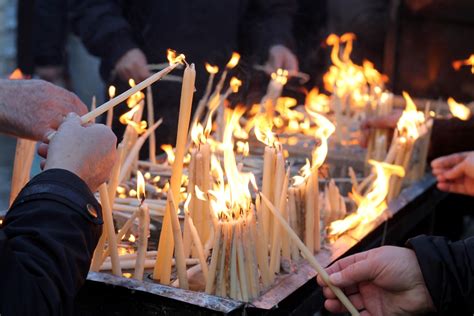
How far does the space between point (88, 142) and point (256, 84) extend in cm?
323

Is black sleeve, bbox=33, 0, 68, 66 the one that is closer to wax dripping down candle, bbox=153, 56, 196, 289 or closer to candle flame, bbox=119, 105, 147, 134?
candle flame, bbox=119, 105, 147, 134

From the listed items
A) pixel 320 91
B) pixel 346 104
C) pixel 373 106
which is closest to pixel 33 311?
pixel 373 106

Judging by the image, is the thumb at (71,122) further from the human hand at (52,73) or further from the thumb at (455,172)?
the human hand at (52,73)

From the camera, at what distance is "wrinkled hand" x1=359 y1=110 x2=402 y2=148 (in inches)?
149

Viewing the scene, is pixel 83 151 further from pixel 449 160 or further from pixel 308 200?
pixel 449 160

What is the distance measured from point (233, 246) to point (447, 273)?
0.59 meters

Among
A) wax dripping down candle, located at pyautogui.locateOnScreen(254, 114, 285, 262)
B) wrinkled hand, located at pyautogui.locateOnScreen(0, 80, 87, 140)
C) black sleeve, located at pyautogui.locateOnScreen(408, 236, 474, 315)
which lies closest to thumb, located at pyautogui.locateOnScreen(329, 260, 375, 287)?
black sleeve, located at pyautogui.locateOnScreen(408, 236, 474, 315)

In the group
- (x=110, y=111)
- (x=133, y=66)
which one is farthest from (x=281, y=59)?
(x=110, y=111)

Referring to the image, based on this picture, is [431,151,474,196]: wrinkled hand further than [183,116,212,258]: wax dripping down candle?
Yes

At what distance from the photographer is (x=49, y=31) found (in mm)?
5633

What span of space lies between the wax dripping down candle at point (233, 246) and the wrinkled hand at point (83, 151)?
0.32 meters

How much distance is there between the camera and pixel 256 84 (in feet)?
16.4

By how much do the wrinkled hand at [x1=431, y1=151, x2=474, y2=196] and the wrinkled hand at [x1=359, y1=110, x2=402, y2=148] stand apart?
47 centimetres

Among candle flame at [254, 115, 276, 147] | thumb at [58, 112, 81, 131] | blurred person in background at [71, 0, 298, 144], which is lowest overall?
candle flame at [254, 115, 276, 147]
